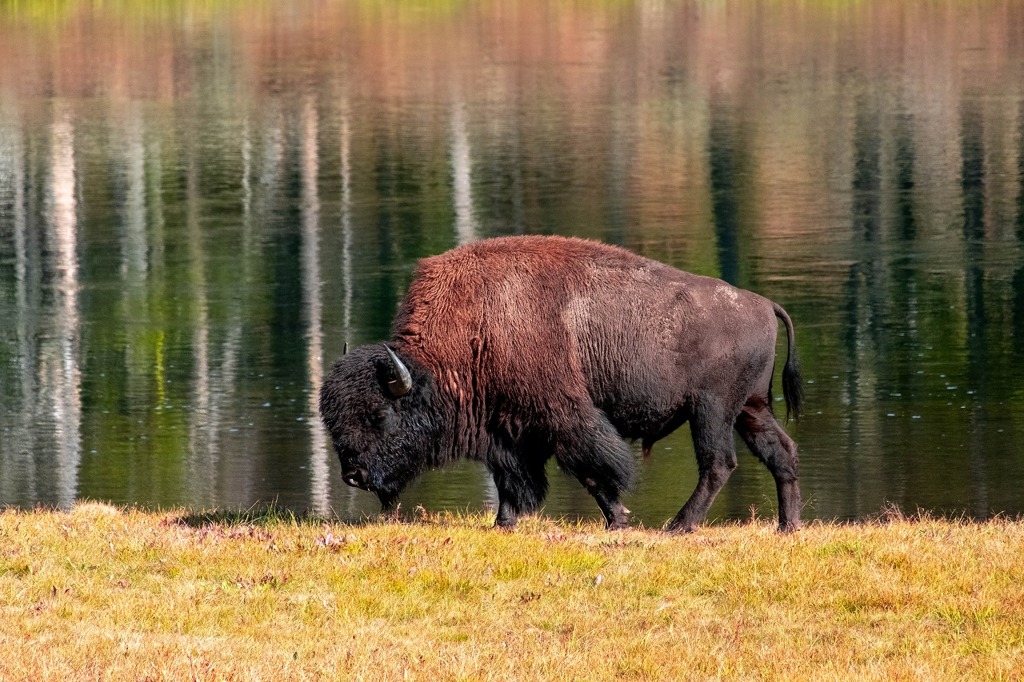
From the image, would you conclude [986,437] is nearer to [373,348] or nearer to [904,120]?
[373,348]

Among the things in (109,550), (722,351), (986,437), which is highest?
(722,351)

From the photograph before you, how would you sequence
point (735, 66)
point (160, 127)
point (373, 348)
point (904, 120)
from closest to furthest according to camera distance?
point (373, 348) < point (904, 120) < point (160, 127) < point (735, 66)

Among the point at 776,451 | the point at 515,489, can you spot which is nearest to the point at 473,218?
the point at 776,451

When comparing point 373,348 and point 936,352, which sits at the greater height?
point 373,348

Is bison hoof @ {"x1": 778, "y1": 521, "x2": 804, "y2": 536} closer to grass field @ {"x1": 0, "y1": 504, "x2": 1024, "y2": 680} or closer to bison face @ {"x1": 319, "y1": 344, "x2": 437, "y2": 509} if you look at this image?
grass field @ {"x1": 0, "y1": 504, "x2": 1024, "y2": 680}

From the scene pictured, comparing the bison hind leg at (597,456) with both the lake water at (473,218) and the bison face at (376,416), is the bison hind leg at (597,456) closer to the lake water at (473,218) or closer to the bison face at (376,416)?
the bison face at (376,416)

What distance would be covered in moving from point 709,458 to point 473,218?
25949mm

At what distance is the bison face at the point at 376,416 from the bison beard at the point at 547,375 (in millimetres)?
10

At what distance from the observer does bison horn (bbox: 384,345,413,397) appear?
12203mm

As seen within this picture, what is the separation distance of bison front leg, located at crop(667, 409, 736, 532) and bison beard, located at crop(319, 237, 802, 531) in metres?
0.01

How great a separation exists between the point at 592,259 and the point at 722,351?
1.19m

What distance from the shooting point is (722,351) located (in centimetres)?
1255

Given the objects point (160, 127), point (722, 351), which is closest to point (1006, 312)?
point (722, 351)

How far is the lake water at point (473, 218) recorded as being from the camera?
19953 millimetres
